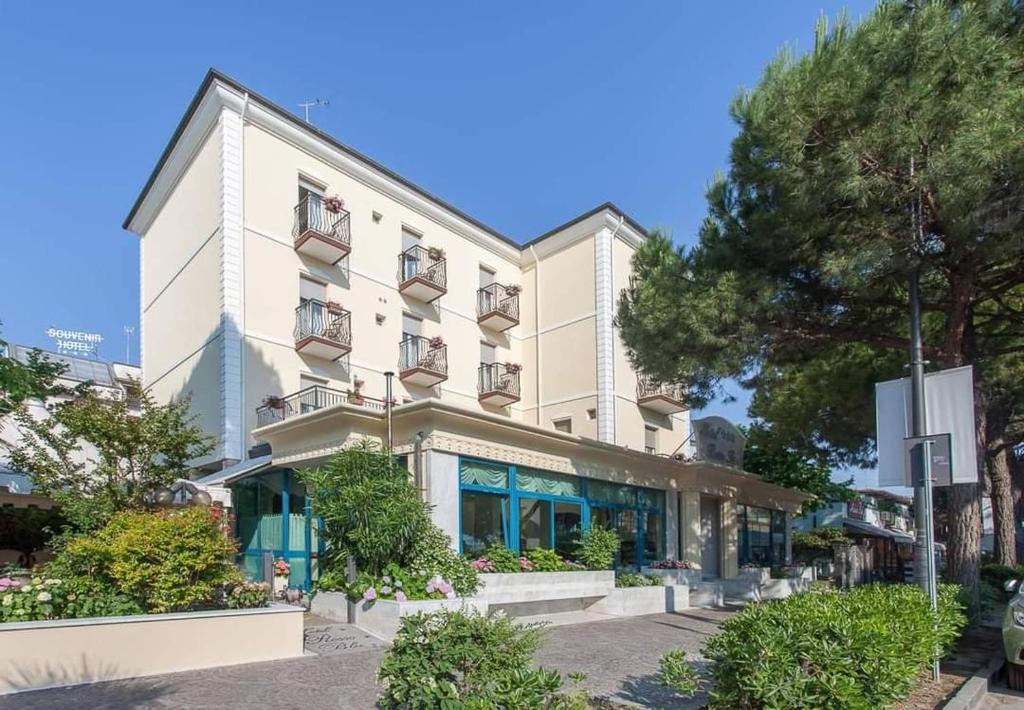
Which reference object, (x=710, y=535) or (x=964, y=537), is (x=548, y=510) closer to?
(x=710, y=535)

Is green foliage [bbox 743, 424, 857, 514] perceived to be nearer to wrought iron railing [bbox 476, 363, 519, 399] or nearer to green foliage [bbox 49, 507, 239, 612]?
wrought iron railing [bbox 476, 363, 519, 399]

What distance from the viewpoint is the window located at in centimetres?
2573

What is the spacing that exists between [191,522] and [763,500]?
18.8 meters

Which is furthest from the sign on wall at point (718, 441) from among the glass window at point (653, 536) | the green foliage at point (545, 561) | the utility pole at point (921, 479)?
the utility pole at point (921, 479)

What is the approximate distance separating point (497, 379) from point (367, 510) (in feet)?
46.4

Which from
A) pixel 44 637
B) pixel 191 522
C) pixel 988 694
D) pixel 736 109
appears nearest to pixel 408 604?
pixel 191 522

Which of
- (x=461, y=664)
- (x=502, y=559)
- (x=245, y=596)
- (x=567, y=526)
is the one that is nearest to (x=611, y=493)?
(x=567, y=526)

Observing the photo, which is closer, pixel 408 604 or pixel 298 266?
pixel 408 604

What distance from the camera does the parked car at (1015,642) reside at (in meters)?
7.87

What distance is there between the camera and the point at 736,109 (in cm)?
1180

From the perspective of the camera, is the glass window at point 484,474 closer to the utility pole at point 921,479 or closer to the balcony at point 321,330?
the balcony at point 321,330

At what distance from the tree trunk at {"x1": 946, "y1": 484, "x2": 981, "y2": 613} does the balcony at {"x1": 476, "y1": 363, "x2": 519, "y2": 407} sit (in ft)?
49.6

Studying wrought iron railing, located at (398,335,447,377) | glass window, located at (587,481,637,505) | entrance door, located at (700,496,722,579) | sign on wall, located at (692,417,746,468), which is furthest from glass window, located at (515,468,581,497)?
wrought iron railing, located at (398,335,447,377)

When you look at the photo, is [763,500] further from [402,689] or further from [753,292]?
[402,689]
